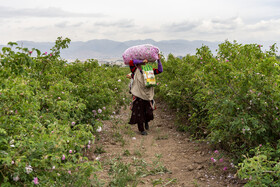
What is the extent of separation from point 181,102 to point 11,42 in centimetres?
499

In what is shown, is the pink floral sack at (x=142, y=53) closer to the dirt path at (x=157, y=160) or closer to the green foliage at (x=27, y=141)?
the dirt path at (x=157, y=160)

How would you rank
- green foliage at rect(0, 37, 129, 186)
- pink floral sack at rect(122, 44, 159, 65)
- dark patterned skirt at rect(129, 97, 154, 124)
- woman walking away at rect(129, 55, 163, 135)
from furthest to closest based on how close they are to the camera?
dark patterned skirt at rect(129, 97, 154, 124) < woman walking away at rect(129, 55, 163, 135) < pink floral sack at rect(122, 44, 159, 65) < green foliage at rect(0, 37, 129, 186)

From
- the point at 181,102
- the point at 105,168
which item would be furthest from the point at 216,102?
the point at 181,102

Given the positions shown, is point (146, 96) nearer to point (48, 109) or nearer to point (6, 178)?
point (48, 109)

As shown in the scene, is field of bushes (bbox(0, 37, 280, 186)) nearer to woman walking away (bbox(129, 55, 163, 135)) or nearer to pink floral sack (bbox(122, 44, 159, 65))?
woman walking away (bbox(129, 55, 163, 135))

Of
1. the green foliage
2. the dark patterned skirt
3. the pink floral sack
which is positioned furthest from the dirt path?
the pink floral sack

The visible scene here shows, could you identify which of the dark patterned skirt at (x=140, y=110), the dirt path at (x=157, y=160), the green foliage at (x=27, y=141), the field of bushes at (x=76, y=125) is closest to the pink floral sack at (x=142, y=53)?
the dark patterned skirt at (x=140, y=110)

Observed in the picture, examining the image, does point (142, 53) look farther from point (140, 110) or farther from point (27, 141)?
point (27, 141)

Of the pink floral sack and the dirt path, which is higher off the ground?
the pink floral sack

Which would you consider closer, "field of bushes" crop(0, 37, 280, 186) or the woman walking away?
"field of bushes" crop(0, 37, 280, 186)

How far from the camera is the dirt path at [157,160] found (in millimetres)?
4105

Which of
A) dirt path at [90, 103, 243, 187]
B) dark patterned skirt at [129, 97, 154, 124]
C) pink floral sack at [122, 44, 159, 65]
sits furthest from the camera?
dark patterned skirt at [129, 97, 154, 124]

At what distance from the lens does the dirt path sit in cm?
411

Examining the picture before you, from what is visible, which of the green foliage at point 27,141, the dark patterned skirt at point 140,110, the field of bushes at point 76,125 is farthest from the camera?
the dark patterned skirt at point 140,110
